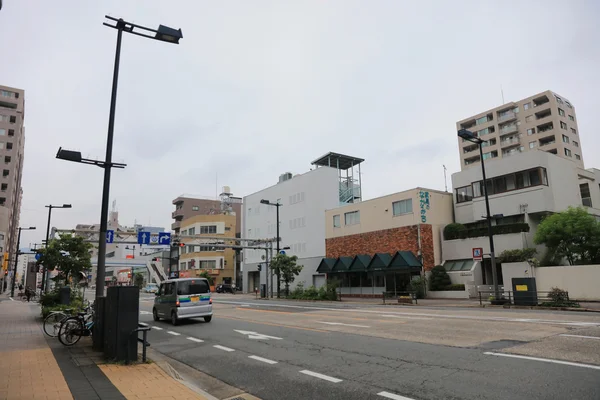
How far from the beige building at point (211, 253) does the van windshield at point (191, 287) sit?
189 ft

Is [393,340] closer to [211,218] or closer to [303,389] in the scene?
[303,389]

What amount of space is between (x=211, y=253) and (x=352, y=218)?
4176 cm

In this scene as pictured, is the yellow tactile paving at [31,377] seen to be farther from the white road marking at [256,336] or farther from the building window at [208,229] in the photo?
the building window at [208,229]

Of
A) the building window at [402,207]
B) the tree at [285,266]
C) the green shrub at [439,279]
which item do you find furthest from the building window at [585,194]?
the tree at [285,266]

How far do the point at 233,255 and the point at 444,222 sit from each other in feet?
160

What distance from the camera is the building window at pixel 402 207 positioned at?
3819 centimetres

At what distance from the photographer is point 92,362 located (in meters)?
8.91

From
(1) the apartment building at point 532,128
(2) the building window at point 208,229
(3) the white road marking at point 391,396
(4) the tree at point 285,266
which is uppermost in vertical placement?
(1) the apartment building at point 532,128

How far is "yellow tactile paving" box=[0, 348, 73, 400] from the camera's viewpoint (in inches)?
249

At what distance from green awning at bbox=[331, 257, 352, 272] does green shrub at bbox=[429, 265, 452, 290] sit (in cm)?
937

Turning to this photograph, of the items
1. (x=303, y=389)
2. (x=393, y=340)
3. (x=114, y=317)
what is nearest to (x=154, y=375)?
(x=114, y=317)

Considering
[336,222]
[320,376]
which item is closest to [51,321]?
[320,376]

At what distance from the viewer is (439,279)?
34219 mm

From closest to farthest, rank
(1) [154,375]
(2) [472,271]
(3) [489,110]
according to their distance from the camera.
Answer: (1) [154,375], (2) [472,271], (3) [489,110]
